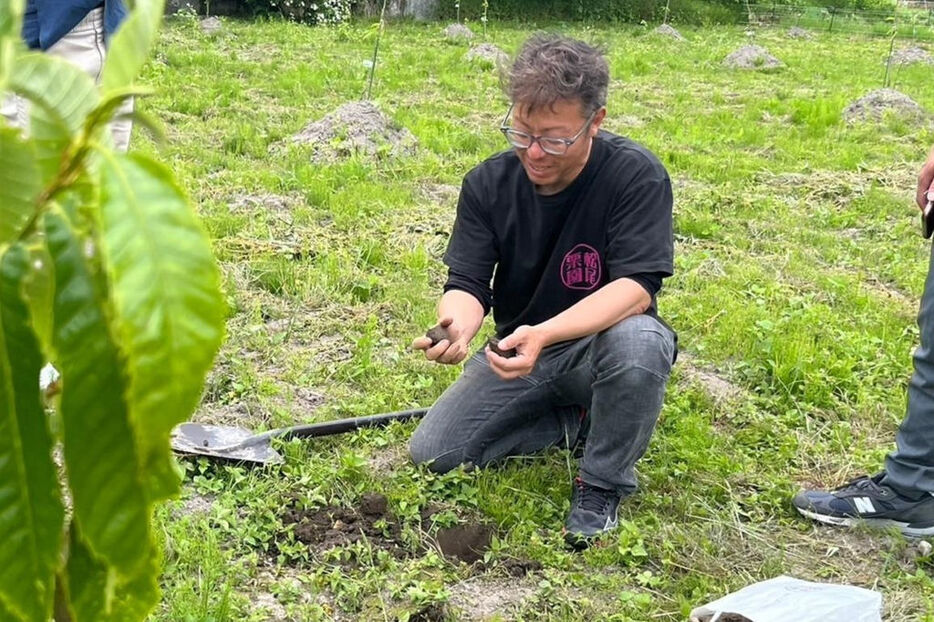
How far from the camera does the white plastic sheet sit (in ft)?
6.62

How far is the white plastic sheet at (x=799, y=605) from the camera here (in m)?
2.02

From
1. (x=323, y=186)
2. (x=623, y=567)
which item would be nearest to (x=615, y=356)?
(x=623, y=567)

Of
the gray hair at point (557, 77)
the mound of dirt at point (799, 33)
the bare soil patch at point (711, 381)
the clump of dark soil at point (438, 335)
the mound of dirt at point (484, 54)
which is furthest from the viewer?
the mound of dirt at point (799, 33)

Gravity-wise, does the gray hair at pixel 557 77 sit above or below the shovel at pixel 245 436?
above

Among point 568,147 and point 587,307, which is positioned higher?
point 568,147

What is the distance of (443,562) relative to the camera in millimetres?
2426

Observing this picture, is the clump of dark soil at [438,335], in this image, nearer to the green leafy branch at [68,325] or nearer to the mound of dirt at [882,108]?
the green leafy branch at [68,325]

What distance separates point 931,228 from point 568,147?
105 centimetres

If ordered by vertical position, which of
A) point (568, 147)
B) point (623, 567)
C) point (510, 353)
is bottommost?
point (623, 567)

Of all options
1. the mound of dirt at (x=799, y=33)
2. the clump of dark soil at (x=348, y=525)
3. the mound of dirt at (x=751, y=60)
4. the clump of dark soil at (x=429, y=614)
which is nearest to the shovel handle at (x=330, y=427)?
the clump of dark soil at (x=348, y=525)

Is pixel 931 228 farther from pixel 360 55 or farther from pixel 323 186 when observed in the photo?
pixel 360 55

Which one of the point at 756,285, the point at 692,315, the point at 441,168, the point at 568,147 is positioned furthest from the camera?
the point at 441,168

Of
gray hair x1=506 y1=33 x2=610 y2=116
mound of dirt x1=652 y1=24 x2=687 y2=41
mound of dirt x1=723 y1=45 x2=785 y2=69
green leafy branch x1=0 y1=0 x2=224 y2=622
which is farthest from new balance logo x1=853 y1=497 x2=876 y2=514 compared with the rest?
mound of dirt x1=652 y1=24 x2=687 y2=41

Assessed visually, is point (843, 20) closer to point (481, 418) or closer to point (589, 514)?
point (481, 418)
